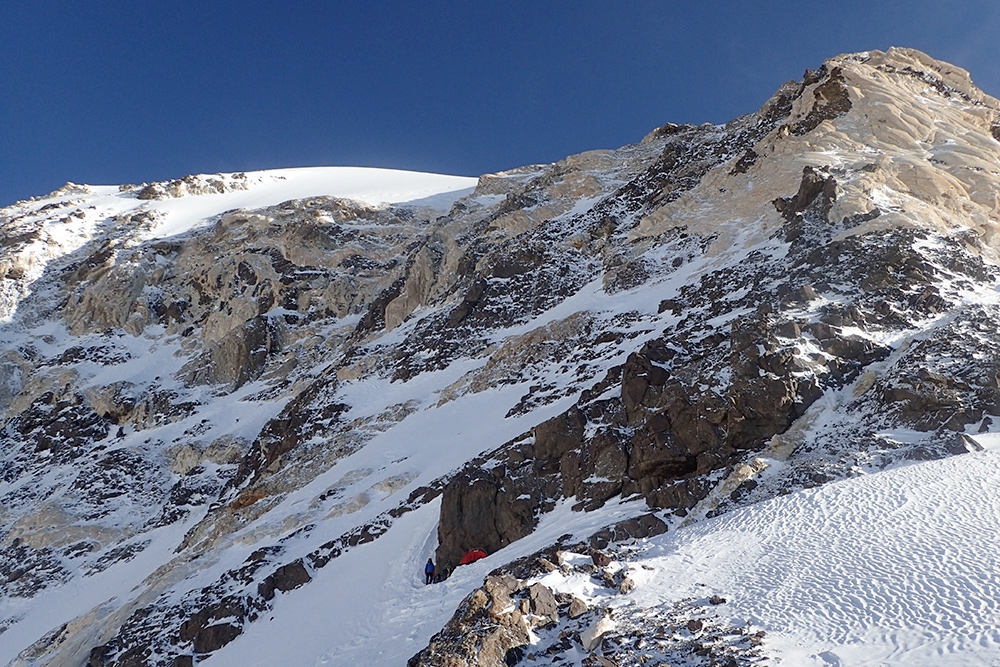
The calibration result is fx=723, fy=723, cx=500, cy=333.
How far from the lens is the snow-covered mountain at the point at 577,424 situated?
1287cm

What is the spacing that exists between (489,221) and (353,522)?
31661 mm

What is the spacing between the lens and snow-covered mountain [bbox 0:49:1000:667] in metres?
12.9

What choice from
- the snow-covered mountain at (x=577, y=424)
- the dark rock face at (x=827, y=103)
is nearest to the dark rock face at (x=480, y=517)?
the snow-covered mountain at (x=577, y=424)

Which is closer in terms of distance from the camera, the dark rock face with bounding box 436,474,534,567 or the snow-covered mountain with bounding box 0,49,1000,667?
the snow-covered mountain with bounding box 0,49,1000,667

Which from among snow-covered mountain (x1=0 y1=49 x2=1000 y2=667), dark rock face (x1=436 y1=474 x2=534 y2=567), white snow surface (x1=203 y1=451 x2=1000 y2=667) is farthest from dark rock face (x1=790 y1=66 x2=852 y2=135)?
dark rock face (x1=436 y1=474 x2=534 y2=567)

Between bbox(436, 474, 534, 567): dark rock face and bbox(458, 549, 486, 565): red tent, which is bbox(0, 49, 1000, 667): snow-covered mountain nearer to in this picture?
bbox(436, 474, 534, 567): dark rock face

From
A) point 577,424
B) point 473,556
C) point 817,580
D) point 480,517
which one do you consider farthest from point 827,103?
point 817,580

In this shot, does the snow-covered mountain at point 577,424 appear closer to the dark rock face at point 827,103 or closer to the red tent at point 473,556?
the dark rock face at point 827,103

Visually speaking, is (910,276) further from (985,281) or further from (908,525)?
(908,525)

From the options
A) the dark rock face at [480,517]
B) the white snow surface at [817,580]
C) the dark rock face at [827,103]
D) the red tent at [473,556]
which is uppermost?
the dark rock face at [827,103]

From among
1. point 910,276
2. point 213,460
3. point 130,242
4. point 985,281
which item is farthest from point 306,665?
point 130,242

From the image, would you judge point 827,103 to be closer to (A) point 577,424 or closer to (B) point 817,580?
(A) point 577,424

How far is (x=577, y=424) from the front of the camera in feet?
72.0

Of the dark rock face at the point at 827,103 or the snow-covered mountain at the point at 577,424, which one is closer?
the snow-covered mountain at the point at 577,424
